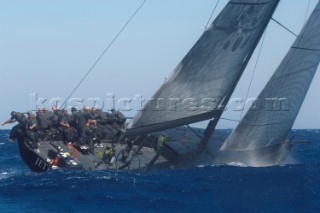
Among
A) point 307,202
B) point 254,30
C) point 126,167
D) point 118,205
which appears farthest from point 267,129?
point 118,205

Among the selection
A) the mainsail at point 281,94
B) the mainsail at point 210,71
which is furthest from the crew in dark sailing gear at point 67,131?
the mainsail at point 281,94

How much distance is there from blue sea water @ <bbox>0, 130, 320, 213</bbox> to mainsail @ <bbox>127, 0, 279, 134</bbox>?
1.80 meters

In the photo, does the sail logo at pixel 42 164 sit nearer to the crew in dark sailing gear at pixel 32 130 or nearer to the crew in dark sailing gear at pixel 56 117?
the crew in dark sailing gear at pixel 32 130

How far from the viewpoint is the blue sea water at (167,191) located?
13703 millimetres

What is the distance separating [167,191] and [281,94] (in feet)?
25.3

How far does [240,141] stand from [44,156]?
694 centimetres

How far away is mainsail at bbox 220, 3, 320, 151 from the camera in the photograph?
69.9 ft

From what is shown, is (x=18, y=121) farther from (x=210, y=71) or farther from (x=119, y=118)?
(x=210, y=71)

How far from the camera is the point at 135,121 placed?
18.6m

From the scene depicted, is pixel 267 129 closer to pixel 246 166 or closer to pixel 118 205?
pixel 246 166

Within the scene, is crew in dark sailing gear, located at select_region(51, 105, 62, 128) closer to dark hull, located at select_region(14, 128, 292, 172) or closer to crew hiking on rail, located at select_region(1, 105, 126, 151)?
crew hiking on rail, located at select_region(1, 105, 126, 151)

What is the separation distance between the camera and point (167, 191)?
15.5 meters

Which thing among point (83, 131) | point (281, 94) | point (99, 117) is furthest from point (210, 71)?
point (99, 117)

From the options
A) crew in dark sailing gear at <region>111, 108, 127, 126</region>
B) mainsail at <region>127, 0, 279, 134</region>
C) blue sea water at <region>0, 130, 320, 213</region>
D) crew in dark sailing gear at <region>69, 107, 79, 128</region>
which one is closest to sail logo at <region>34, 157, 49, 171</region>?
blue sea water at <region>0, 130, 320, 213</region>
